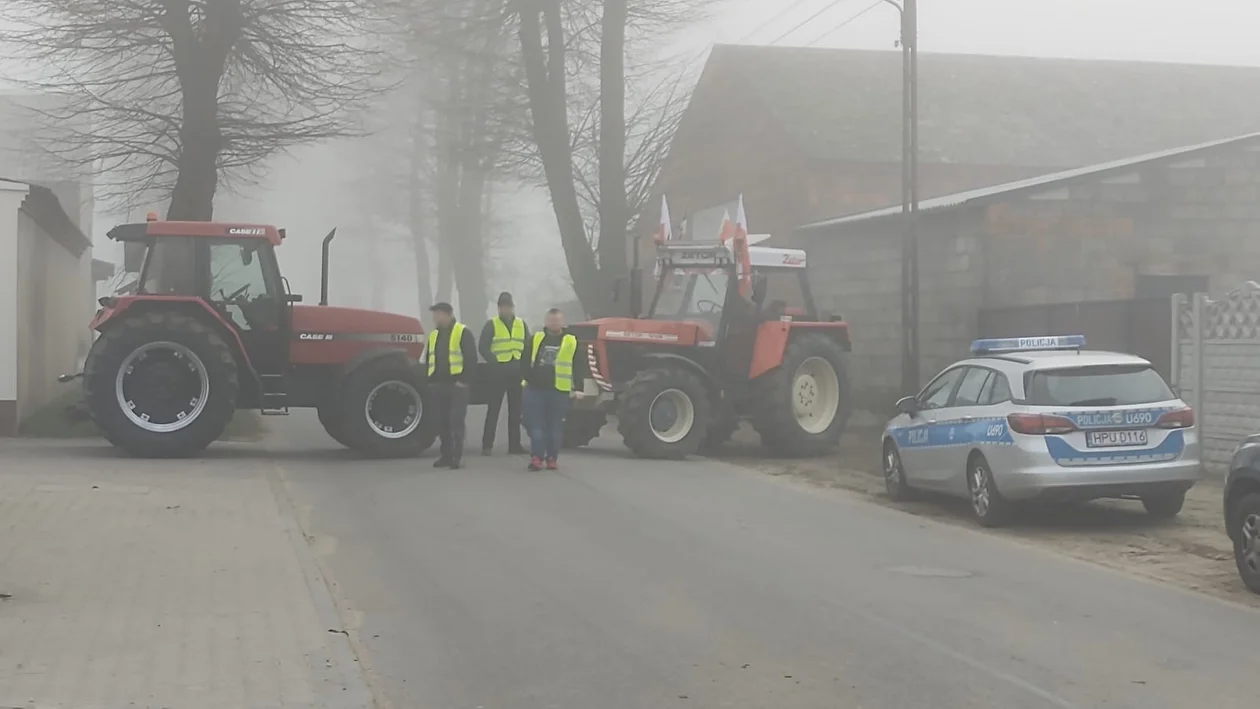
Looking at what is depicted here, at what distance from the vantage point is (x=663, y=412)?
1819cm

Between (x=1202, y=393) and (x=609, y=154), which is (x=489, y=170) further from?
(x=1202, y=393)

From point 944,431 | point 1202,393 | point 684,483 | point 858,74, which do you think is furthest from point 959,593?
point 858,74

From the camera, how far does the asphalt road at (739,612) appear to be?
277 inches

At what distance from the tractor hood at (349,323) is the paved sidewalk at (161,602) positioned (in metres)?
3.55

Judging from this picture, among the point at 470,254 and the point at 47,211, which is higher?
the point at 470,254

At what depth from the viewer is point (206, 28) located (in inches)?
844

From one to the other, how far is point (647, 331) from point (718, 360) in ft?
3.21

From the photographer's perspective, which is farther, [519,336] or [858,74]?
[858,74]

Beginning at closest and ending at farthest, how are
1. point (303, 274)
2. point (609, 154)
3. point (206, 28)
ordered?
point (206, 28), point (609, 154), point (303, 274)

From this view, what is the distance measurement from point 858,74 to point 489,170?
49.6ft

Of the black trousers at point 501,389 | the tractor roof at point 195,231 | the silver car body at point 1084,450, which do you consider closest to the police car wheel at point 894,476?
the silver car body at point 1084,450

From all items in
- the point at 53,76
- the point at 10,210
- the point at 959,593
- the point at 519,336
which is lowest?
the point at 959,593

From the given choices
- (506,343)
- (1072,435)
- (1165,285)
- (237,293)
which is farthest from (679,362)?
(1165,285)

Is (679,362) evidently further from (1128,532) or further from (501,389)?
(1128,532)
